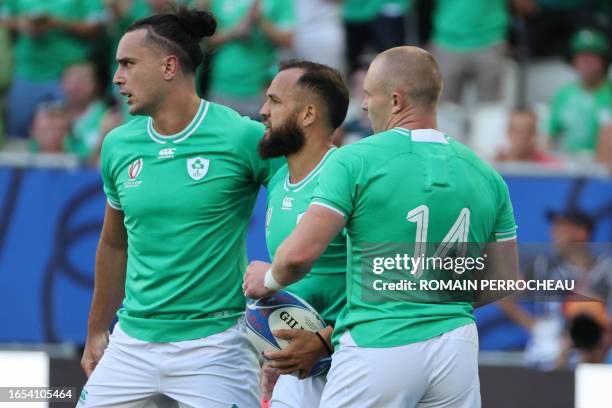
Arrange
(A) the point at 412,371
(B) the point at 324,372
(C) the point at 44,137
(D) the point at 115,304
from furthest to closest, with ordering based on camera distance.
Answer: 1. (C) the point at 44,137
2. (D) the point at 115,304
3. (B) the point at 324,372
4. (A) the point at 412,371

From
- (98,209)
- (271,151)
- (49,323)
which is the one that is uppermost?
(271,151)

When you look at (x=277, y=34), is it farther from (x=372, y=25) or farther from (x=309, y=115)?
(x=309, y=115)

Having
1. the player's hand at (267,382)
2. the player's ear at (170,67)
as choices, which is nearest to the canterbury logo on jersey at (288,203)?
the player's ear at (170,67)

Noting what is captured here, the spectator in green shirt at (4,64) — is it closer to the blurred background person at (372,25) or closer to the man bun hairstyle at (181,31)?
the blurred background person at (372,25)

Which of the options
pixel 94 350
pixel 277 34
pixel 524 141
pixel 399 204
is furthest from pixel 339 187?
pixel 277 34

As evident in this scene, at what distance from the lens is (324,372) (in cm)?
521

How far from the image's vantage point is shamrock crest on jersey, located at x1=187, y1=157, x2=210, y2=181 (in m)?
5.37

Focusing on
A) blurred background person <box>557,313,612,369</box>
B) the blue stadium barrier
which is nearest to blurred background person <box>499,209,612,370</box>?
blurred background person <box>557,313,612,369</box>

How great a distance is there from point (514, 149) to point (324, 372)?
5487mm

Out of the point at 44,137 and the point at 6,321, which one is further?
the point at 44,137

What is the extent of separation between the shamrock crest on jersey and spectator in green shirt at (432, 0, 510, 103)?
242 inches

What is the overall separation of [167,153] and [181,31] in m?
0.58

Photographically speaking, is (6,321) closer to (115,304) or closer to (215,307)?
Result: (115,304)

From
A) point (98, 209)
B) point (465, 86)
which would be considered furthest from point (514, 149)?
point (98, 209)
